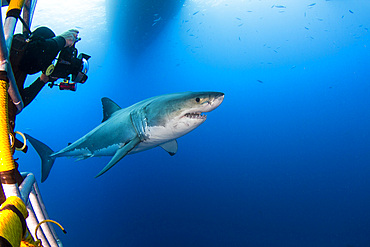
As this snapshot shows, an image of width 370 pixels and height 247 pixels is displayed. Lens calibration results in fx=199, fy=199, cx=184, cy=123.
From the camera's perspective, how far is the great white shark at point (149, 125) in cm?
247

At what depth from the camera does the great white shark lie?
2.47 m

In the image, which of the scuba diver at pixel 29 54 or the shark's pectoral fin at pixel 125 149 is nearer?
the scuba diver at pixel 29 54

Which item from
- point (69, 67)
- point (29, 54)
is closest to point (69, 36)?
point (69, 67)

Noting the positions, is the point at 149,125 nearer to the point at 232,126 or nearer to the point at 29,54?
the point at 29,54

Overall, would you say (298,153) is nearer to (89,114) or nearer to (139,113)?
(139,113)

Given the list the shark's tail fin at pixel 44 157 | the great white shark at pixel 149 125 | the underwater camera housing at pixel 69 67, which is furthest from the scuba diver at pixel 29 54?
the shark's tail fin at pixel 44 157

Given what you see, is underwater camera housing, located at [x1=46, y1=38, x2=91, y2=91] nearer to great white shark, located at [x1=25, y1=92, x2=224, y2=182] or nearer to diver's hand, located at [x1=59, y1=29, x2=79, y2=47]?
diver's hand, located at [x1=59, y1=29, x2=79, y2=47]

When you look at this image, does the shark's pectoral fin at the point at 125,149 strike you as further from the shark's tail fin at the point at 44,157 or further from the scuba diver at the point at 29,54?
the shark's tail fin at the point at 44,157

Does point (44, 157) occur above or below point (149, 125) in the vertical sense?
below

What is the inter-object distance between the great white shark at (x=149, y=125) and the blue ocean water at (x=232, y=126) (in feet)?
23.0

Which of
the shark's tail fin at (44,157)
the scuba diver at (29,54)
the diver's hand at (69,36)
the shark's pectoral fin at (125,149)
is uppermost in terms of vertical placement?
the diver's hand at (69,36)

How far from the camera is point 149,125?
2.77m

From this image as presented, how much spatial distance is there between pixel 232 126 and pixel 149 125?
21426 mm

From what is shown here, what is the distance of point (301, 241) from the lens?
9.91 m
